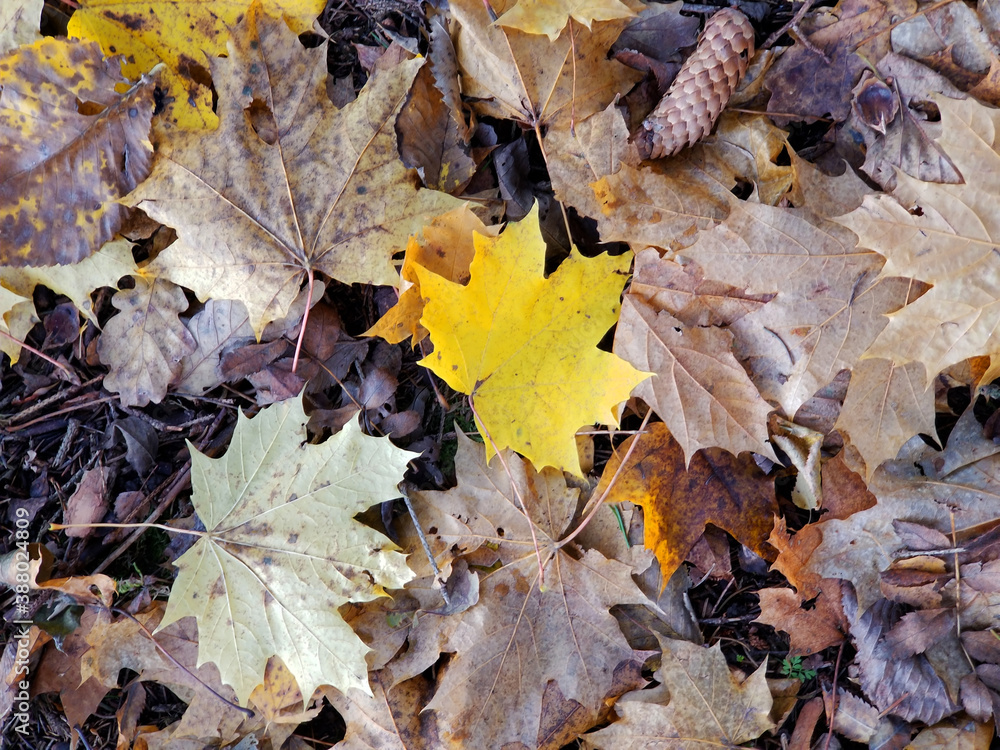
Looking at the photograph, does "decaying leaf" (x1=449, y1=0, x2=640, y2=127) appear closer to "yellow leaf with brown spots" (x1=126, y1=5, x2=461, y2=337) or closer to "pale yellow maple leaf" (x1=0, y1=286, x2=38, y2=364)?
"yellow leaf with brown spots" (x1=126, y1=5, x2=461, y2=337)

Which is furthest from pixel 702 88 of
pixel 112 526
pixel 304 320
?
pixel 112 526

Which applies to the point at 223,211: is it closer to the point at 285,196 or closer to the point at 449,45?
the point at 285,196

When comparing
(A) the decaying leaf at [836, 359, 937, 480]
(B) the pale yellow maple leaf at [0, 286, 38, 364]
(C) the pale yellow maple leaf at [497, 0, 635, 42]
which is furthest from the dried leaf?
(B) the pale yellow maple leaf at [0, 286, 38, 364]

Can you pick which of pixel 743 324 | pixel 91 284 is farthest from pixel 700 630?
pixel 91 284

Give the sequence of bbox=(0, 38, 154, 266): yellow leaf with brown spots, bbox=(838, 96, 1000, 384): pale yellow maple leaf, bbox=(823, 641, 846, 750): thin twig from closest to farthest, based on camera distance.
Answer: bbox=(838, 96, 1000, 384): pale yellow maple leaf → bbox=(0, 38, 154, 266): yellow leaf with brown spots → bbox=(823, 641, 846, 750): thin twig

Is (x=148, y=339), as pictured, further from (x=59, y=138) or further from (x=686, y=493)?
(x=686, y=493)

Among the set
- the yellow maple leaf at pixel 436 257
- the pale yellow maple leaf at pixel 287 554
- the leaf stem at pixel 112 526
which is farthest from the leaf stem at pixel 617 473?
the leaf stem at pixel 112 526

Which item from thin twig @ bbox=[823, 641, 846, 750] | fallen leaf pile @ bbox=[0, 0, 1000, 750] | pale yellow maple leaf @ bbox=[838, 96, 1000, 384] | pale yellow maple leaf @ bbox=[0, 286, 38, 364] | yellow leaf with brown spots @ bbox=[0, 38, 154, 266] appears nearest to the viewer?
pale yellow maple leaf @ bbox=[838, 96, 1000, 384]
